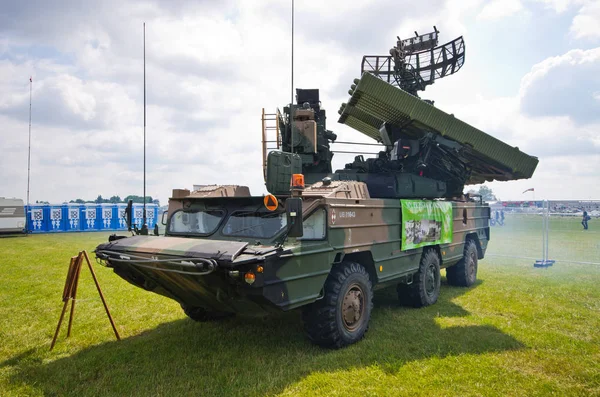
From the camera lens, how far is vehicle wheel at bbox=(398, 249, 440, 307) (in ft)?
22.7

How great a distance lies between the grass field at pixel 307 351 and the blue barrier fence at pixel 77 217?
19159 millimetres

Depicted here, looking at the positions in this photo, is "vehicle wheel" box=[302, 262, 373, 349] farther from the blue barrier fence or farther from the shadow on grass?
the blue barrier fence

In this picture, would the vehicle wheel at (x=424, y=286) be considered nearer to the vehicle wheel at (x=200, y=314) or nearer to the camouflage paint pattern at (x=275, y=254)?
the camouflage paint pattern at (x=275, y=254)

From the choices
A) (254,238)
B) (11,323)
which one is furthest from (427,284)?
(11,323)

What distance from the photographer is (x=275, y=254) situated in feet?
13.6

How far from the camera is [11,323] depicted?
6.32 m

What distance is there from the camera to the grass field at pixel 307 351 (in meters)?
4.13

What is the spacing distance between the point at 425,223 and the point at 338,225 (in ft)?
8.52

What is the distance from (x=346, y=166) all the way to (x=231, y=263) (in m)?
4.55

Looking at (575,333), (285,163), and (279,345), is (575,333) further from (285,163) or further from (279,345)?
(285,163)

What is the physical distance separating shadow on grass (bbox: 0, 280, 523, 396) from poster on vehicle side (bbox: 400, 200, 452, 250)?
4.02 feet

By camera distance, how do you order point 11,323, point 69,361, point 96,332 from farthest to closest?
point 11,323
point 96,332
point 69,361

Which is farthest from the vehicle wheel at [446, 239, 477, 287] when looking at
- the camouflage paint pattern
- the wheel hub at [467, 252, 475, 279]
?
the camouflage paint pattern

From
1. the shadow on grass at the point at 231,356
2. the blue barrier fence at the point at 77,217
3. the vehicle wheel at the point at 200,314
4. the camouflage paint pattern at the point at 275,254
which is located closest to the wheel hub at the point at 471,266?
the camouflage paint pattern at the point at 275,254
